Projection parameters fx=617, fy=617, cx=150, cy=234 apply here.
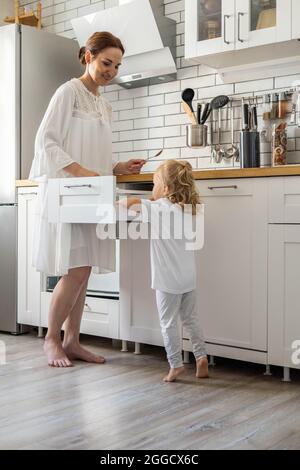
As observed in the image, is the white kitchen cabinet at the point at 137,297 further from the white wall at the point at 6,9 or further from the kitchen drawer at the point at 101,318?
the white wall at the point at 6,9

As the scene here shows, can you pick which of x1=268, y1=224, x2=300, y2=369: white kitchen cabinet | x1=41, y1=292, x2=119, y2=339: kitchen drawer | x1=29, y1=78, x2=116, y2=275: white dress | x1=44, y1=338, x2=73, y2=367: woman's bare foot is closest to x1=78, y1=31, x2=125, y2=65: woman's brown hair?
x1=29, y1=78, x2=116, y2=275: white dress

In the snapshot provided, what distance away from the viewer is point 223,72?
10.6 feet

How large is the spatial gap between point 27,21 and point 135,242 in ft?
6.75

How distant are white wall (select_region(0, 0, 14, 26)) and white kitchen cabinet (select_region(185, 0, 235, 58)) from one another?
1.67 meters

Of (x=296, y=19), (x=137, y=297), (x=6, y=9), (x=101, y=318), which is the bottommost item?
(x=101, y=318)

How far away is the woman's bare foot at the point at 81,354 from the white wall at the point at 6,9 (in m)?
2.43

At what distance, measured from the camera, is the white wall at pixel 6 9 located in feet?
13.7

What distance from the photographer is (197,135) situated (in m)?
3.26

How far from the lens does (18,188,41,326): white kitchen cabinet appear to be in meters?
3.41

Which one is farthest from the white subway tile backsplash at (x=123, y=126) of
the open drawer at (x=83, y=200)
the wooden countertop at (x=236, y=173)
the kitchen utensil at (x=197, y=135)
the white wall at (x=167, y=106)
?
the open drawer at (x=83, y=200)

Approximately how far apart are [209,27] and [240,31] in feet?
0.64

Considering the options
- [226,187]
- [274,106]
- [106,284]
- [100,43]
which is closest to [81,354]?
[106,284]

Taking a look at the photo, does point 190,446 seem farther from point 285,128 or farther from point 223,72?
point 223,72

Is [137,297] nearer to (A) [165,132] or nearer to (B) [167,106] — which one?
(A) [165,132]
